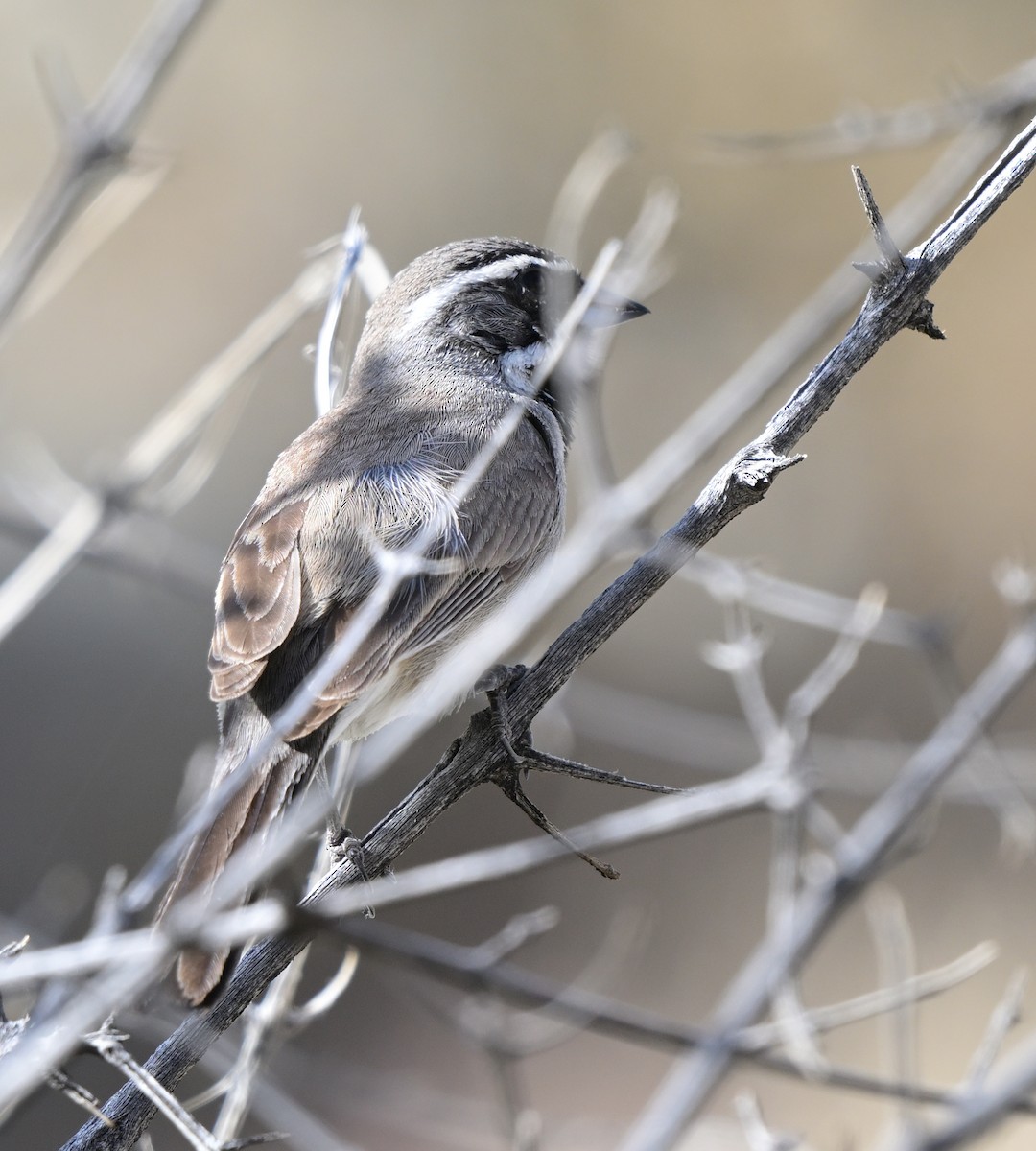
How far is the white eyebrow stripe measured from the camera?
4.60 metres

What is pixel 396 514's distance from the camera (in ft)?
12.3

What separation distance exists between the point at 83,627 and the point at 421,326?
173 inches

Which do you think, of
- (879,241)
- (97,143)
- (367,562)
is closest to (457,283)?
(367,562)

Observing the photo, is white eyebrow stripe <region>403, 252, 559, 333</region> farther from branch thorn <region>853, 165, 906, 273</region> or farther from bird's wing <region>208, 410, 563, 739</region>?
branch thorn <region>853, 165, 906, 273</region>

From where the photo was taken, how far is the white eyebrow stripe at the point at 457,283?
15.1 ft

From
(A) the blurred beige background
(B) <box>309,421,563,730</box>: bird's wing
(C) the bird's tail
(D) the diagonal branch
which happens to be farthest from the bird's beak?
(A) the blurred beige background

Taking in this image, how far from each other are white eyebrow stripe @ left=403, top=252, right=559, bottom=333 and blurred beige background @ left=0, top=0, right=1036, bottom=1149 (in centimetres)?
406

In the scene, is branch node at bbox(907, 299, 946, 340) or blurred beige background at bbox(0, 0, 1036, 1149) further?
blurred beige background at bbox(0, 0, 1036, 1149)

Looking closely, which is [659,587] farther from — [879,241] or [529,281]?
→ [529,281]

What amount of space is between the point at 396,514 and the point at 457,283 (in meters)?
1.21

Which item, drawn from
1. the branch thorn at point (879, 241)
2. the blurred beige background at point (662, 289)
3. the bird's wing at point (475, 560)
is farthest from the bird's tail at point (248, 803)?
the blurred beige background at point (662, 289)

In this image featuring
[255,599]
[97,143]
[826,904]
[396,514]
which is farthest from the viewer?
[396,514]

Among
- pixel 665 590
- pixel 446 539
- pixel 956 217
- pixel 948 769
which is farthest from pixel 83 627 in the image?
pixel 948 769

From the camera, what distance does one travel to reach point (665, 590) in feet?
30.9
